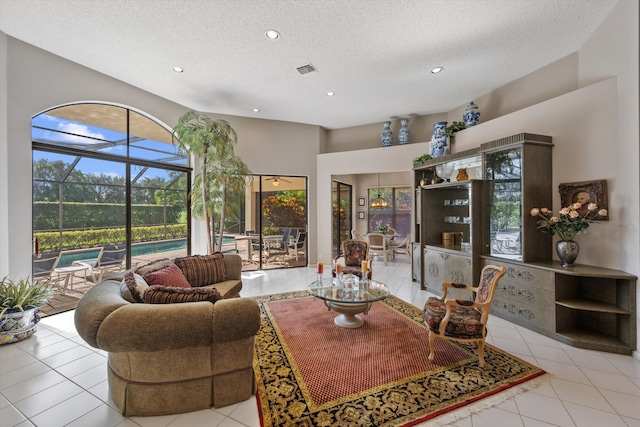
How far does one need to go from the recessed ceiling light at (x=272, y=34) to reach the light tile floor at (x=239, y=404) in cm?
384

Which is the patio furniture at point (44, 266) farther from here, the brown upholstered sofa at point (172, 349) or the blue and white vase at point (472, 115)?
the blue and white vase at point (472, 115)

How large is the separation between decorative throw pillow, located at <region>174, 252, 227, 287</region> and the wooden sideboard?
156 inches

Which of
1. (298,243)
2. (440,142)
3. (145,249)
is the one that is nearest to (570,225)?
(440,142)

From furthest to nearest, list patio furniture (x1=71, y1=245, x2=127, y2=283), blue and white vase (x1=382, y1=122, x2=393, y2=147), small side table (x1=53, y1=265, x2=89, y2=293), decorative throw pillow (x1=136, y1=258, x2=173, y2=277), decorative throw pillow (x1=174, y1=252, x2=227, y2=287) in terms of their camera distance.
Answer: blue and white vase (x1=382, y1=122, x2=393, y2=147) < patio furniture (x1=71, y1=245, x2=127, y2=283) < small side table (x1=53, y1=265, x2=89, y2=293) < decorative throw pillow (x1=174, y1=252, x2=227, y2=287) < decorative throw pillow (x1=136, y1=258, x2=173, y2=277)

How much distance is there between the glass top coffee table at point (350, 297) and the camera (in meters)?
3.03

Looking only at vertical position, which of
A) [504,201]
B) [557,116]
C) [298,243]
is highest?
[557,116]

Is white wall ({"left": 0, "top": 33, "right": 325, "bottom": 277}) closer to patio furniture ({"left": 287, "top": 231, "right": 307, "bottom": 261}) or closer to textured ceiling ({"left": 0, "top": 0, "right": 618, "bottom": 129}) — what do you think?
textured ceiling ({"left": 0, "top": 0, "right": 618, "bottom": 129})

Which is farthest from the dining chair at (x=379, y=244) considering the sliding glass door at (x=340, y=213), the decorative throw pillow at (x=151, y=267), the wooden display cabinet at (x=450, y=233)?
the decorative throw pillow at (x=151, y=267)

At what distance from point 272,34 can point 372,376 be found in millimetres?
3880

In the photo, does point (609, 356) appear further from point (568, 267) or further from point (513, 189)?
point (513, 189)

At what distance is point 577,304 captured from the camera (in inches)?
114

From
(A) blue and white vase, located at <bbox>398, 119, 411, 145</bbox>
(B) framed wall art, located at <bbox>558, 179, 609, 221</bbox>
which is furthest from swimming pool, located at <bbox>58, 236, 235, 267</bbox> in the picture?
(B) framed wall art, located at <bbox>558, 179, 609, 221</bbox>

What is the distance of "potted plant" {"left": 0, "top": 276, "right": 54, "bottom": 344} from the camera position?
287 cm

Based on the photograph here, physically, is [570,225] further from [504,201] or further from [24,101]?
[24,101]
